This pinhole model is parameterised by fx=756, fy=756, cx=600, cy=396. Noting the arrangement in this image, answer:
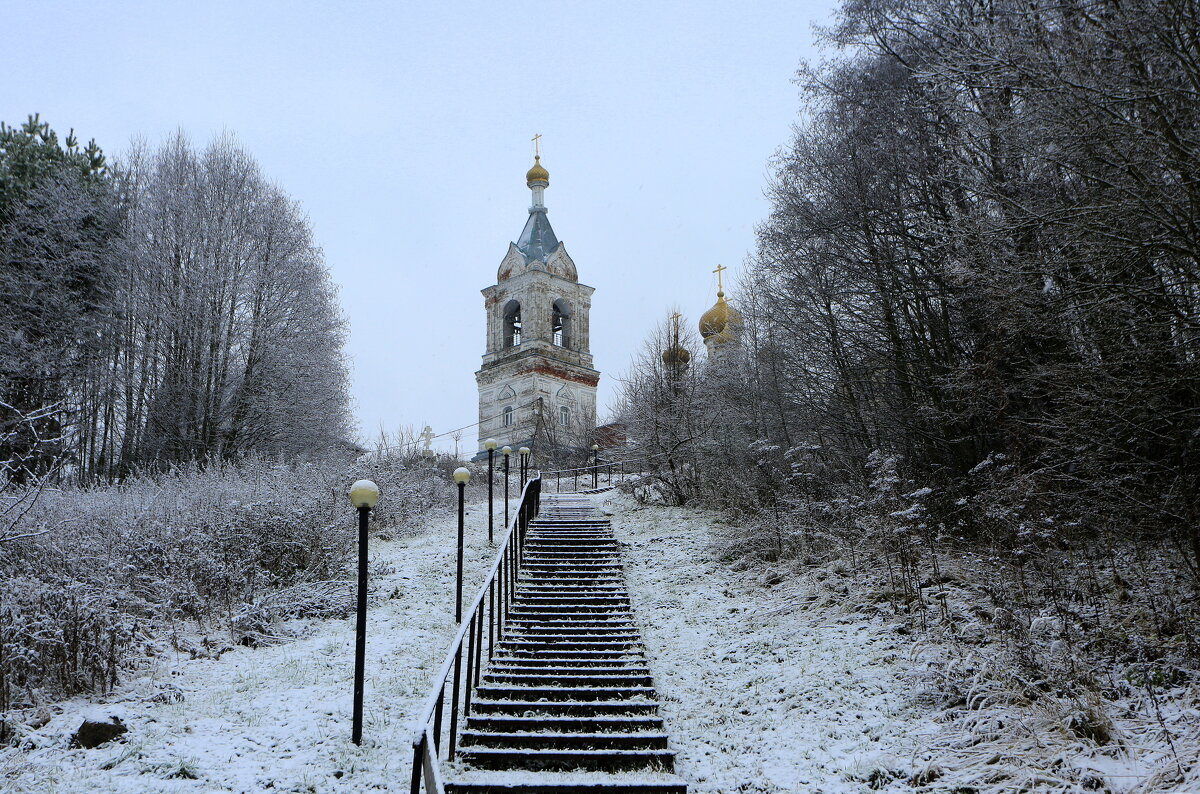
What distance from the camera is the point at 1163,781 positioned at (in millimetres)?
4438

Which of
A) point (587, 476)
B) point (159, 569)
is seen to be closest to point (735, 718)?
point (159, 569)

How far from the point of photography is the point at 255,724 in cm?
642

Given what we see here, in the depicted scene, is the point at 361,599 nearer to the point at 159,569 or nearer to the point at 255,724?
the point at 255,724

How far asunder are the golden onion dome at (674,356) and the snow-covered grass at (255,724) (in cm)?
1357

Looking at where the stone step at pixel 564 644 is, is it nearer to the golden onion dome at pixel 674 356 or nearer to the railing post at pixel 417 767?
the railing post at pixel 417 767

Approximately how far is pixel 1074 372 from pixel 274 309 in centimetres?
1660


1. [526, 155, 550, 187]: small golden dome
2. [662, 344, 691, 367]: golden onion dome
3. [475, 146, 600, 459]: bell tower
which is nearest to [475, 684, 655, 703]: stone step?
[662, 344, 691, 367]: golden onion dome

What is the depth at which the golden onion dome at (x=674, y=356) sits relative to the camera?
2200 centimetres

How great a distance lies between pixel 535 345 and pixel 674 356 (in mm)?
21405

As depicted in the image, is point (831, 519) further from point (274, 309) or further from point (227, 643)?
point (274, 309)

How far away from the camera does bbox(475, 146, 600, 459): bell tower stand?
4238 centimetres

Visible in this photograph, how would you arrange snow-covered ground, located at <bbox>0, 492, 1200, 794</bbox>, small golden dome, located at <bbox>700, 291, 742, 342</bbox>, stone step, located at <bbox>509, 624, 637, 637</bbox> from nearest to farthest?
1. snow-covered ground, located at <bbox>0, 492, 1200, 794</bbox>
2. stone step, located at <bbox>509, 624, 637, 637</bbox>
3. small golden dome, located at <bbox>700, 291, 742, 342</bbox>

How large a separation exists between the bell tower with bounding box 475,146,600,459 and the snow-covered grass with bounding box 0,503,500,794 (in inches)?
1246

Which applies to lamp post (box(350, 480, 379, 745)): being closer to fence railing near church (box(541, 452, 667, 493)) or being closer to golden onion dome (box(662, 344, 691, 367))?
golden onion dome (box(662, 344, 691, 367))
